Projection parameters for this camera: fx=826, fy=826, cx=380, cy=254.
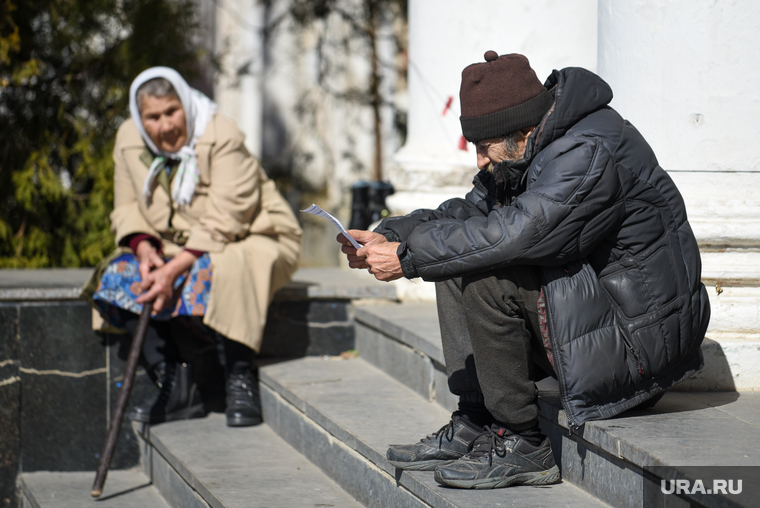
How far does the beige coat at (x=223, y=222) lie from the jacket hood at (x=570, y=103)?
181 cm

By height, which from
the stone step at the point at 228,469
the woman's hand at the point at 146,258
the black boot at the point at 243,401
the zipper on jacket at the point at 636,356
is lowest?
the stone step at the point at 228,469

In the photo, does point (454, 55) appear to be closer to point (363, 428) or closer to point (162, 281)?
point (162, 281)

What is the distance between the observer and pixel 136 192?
3.77 metres

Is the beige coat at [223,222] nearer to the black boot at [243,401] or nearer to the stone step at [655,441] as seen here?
the black boot at [243,401]

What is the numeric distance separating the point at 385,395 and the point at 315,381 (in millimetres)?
402

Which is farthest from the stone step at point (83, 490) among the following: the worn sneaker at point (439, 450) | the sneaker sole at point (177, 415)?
the worn sneaker at point (439, 450)

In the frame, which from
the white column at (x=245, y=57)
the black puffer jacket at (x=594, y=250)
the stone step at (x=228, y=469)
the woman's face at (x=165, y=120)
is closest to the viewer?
the black puffer jacket at (x=594, y=250)

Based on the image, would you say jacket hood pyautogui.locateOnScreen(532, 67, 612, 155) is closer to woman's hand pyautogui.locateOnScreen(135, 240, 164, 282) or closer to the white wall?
the white wall

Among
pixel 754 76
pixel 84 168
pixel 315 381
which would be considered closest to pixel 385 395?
pixel 315 381

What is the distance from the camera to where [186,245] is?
11.6ft

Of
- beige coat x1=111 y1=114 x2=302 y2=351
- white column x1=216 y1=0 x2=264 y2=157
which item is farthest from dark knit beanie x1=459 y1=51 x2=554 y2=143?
white column x1=216 y1=0 x2=264 y2=157

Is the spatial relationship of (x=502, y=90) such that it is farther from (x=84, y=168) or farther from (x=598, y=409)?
Result: (x=84, y=168)

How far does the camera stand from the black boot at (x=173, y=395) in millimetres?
3676

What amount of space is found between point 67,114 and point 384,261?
3642 mm
